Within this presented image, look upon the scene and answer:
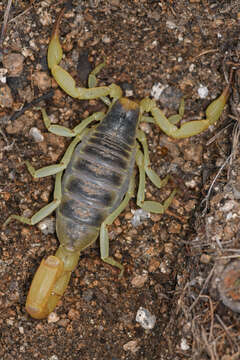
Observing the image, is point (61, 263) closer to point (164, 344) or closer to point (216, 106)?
point (164, 344)

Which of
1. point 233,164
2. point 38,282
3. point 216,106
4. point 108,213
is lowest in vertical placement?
point 38,282

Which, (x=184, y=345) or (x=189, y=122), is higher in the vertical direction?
(x=189, y=122)

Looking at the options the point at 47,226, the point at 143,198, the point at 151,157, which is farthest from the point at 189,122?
the point at 47,226

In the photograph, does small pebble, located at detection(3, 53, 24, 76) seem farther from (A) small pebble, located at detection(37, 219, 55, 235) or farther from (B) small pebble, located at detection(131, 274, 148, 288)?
(B) small pebble, located at detection(131, 274, 148, 288)

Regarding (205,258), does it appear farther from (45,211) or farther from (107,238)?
(45,211)

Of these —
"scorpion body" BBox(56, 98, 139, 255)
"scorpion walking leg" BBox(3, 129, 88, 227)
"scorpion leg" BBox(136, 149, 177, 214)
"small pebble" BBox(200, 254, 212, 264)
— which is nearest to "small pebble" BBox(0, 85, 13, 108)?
"scorpion walking leg" BBox(3, 129, 88, 227)

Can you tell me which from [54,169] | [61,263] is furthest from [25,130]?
[61,263]

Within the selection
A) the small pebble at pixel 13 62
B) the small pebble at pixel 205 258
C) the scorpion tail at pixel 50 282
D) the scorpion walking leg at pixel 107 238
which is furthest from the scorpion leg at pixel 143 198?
the small pebble at pixel 13 62
